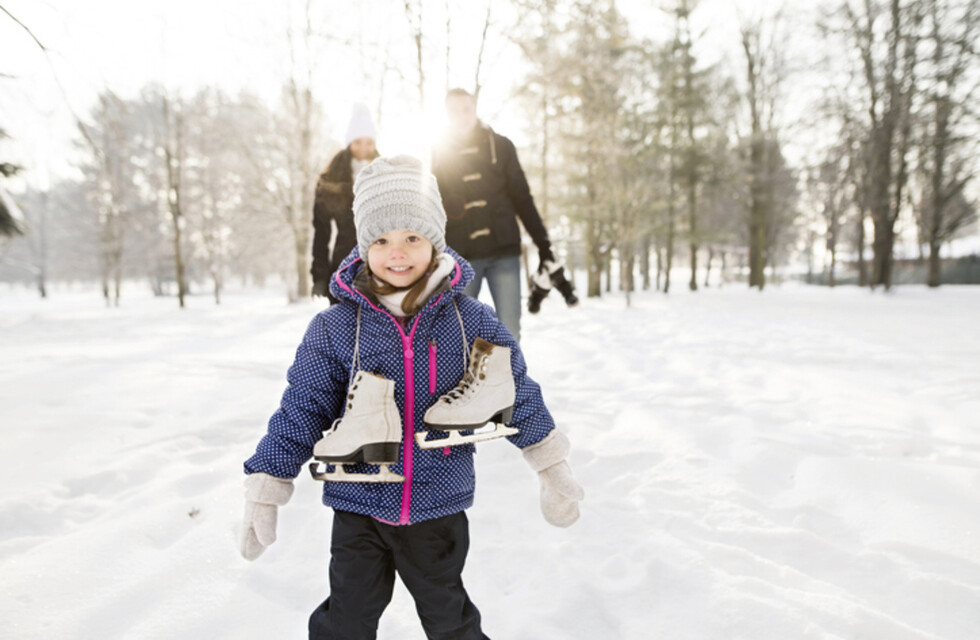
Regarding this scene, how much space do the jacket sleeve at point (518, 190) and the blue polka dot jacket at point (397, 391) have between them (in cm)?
213

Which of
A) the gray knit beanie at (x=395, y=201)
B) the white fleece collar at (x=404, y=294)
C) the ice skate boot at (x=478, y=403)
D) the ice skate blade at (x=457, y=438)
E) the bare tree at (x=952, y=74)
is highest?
the bare tree at (x=952, y=74)

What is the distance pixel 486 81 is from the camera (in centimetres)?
1033

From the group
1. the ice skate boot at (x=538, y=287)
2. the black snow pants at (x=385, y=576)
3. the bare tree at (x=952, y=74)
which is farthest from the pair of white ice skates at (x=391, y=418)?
the bare tree at (x=952, y=74)

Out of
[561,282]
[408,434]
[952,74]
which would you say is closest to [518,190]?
[561,282]

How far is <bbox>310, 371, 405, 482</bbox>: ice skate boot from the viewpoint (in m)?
1.20

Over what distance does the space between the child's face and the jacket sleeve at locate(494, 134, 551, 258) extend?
2036 mm

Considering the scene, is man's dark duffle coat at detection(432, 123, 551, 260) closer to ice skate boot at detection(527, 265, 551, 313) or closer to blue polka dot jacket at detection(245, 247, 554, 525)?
ice skate boot at detection(527, 265, 551, 313)

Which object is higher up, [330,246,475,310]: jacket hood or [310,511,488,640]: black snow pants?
[330,246,475,310]: jacket hood

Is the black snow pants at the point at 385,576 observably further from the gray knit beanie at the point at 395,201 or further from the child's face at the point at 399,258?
the gray knit beanie at the point at 395,201

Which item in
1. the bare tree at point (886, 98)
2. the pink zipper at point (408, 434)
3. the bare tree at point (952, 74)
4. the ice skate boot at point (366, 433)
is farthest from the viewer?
the bare tree at point (886, 98)

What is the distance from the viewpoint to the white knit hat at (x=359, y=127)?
3.58 meters

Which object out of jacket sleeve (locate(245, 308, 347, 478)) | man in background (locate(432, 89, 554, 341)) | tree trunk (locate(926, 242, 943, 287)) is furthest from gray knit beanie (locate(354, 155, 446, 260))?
tree trunk (locate(926, 242, 943, 287))

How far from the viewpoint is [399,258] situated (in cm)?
144

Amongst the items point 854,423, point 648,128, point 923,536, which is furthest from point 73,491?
point 648,128
